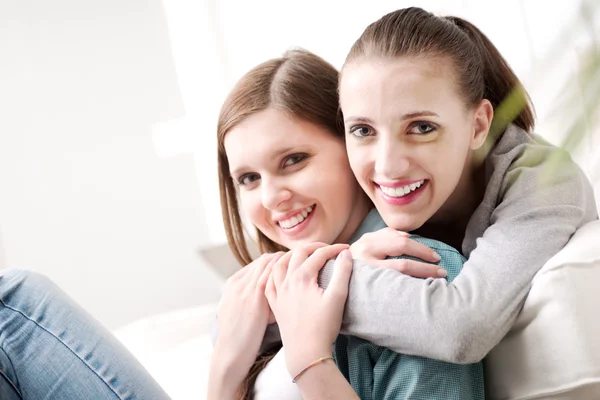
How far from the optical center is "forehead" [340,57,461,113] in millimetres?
1233

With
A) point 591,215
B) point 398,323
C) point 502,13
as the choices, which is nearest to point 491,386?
point 398,323

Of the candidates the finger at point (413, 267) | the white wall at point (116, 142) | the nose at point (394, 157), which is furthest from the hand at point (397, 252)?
the white wall at point (116, 142)

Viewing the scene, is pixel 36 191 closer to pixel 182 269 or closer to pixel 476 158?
pixel 182 269

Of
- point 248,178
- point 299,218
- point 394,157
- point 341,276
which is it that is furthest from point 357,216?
point 341,276

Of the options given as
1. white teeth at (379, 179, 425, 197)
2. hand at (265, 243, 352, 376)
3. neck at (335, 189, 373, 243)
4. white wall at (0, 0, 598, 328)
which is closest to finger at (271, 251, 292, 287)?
hand at (265, 243, 352, 376)

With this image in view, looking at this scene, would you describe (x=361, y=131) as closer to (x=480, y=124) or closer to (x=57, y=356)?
(x=480, y=124)

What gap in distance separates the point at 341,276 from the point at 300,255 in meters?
0.13

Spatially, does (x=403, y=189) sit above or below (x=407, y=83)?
below

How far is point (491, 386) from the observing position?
46.2 inches

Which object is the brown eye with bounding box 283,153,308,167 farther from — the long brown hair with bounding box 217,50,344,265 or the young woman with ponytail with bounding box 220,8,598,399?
the young woman with ponytail with bounding box 220,8,598,399

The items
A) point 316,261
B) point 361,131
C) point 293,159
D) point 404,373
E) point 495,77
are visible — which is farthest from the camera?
point 293,159

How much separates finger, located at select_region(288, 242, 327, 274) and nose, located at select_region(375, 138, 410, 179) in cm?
19

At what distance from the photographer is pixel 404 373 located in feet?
3.61

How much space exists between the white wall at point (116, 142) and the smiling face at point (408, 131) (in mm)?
2513
